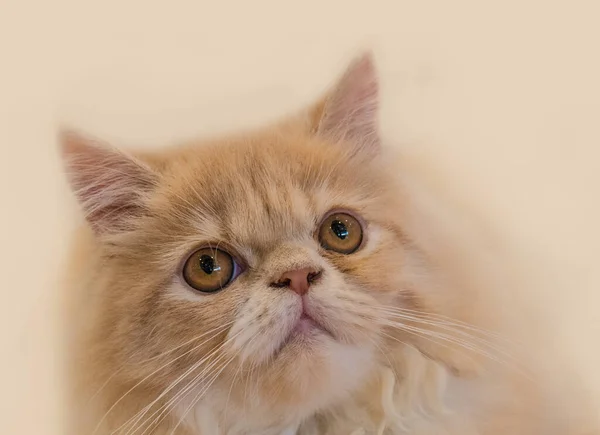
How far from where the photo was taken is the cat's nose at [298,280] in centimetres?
92

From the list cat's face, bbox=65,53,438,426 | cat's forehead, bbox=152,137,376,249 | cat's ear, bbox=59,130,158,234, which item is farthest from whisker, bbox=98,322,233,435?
cat's ear, bbox=59,130,158,234

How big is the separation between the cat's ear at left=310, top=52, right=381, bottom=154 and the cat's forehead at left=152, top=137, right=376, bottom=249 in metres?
0.04

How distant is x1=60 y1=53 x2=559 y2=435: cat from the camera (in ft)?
3.12

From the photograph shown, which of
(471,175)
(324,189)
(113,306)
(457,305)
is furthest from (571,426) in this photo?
(113,306)

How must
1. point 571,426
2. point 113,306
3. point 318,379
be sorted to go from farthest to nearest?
point 571,426 → point 113,306 → point 318,379

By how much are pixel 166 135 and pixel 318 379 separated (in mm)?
640

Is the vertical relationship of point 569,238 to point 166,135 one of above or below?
below

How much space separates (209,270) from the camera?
1.01 metres

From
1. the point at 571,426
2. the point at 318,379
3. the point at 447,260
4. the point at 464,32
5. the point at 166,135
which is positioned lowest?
the point at 571,426

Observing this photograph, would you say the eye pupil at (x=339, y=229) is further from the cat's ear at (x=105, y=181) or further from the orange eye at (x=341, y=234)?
the cat's ear at (x=105, y=181)

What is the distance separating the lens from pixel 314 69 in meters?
1.40

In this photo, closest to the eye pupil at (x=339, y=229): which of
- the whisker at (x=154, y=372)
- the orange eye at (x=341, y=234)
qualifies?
the orange eye at (x=341, y=234)

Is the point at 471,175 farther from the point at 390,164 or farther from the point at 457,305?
the point at 457,305

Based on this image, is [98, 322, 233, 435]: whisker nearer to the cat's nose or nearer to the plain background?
the cat's nose
